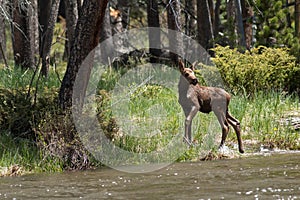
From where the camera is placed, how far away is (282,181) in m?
8.24

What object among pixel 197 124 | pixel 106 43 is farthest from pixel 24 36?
pixel 197 124

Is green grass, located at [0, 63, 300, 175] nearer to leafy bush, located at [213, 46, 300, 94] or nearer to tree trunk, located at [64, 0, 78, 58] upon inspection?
leafy bush, located at [213, 46, 300, 94]

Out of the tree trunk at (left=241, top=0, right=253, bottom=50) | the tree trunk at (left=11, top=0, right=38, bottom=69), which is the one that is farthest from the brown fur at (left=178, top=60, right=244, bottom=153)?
the tree trunk at (left=241, top=0, right=253, bottom=50)

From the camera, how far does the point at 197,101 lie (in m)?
10.4

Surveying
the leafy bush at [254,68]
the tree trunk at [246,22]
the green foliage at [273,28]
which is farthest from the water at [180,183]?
the tree trunk at [246,22]

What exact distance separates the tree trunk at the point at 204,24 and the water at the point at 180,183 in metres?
10.5

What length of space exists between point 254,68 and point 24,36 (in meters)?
5.50

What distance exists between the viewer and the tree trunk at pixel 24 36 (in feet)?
54.3

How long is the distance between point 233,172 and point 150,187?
1.38 metres

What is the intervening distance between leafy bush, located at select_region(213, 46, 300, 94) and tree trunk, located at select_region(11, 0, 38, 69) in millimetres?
4447

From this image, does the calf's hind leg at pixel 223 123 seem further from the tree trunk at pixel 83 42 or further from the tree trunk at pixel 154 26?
the tree trunk at pixel 154 26

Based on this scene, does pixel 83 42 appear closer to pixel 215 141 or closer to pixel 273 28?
pixel 215 141

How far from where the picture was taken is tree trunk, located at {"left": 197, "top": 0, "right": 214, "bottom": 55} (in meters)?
20.3

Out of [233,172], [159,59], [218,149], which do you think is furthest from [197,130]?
[159,59]
